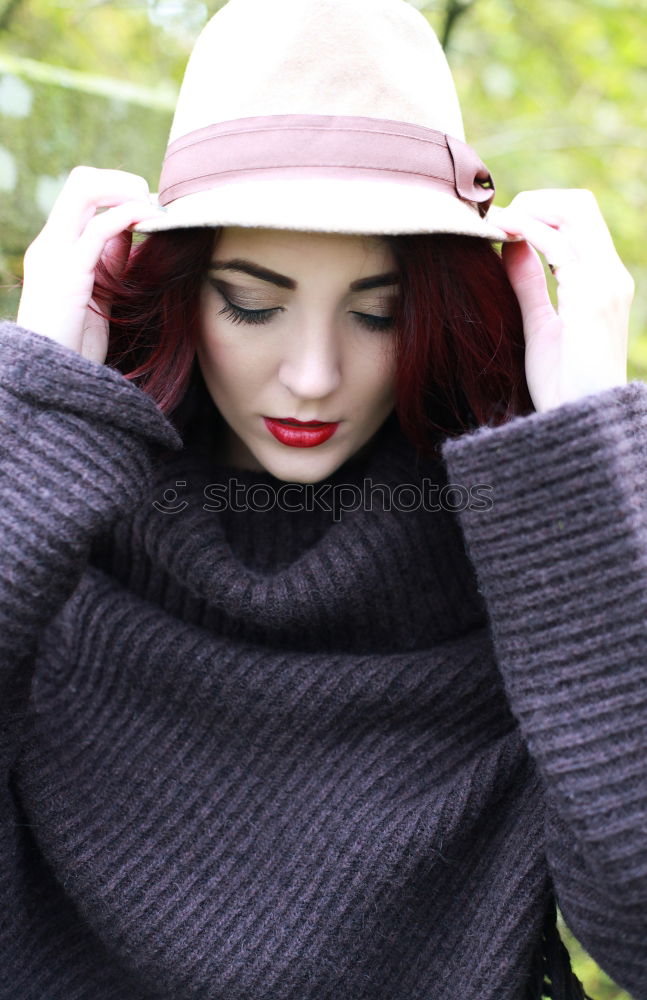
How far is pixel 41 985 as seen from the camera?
4.77 feet

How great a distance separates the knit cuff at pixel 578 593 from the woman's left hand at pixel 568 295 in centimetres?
8

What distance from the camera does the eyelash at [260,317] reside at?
4.35 ft

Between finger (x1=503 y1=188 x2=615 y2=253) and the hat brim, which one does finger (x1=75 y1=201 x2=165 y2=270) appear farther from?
finger (x1=503 y1=188 x2=615 y2=253)

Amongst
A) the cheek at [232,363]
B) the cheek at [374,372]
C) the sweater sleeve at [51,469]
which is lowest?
the sweater sleeve at [51,469]

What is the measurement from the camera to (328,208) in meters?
1.17

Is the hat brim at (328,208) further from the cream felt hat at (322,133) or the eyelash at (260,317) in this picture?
the eyelash at (260,317)

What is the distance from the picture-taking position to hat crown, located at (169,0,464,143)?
1.22m

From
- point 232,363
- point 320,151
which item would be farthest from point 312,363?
point 320,151

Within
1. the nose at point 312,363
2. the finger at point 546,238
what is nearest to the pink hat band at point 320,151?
the finger at point 546,238

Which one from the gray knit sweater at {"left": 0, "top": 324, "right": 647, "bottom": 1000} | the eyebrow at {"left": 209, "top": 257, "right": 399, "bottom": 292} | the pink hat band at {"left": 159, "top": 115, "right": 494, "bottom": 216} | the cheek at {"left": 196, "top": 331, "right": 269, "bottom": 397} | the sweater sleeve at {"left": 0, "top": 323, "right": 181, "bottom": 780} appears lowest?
the gray knit sweater at {"left": 0, "top": 324, "right": 647, "bottom": 1000}

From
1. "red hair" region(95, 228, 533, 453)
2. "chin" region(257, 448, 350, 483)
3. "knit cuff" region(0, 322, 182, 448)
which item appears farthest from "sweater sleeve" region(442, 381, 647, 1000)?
"knit cuff" region(0, 322, 182, 448)

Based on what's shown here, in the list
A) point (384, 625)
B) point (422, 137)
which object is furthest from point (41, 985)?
point (422, 137)

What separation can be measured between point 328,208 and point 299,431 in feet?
1.20

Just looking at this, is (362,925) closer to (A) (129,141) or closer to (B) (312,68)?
(B) (312,68)
